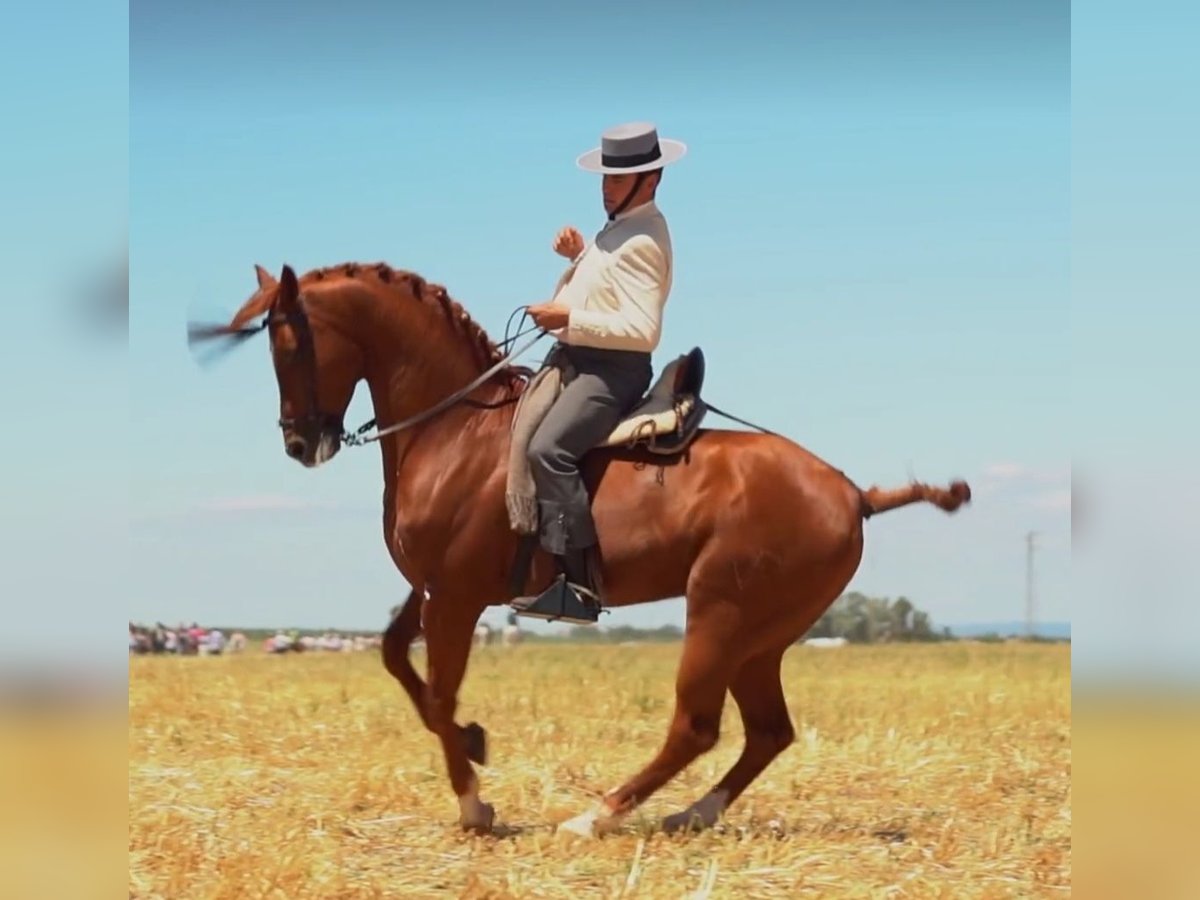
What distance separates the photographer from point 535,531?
6.57m

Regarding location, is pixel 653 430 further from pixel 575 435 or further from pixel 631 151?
pixel 631 151

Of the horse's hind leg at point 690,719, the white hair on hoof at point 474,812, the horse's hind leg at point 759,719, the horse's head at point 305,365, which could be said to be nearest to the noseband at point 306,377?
the horse's head at point 305,365

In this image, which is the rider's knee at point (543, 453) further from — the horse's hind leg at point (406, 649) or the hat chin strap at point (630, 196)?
the hat chin strap at point (630, 196)

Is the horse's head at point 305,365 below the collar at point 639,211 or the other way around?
below

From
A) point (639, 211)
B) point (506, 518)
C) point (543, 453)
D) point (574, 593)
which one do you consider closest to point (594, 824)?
point (574, 593)

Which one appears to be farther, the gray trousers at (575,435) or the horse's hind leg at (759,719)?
the horse's hind leg at (759,719)

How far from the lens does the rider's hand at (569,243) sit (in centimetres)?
725

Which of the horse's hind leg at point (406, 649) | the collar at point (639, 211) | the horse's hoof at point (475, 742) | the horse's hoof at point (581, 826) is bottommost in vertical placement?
the horse's hoof at point (581, 826)

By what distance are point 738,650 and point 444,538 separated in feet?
4.96

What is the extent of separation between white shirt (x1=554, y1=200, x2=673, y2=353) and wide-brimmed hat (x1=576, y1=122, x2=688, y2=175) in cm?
21

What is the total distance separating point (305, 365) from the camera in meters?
6.81

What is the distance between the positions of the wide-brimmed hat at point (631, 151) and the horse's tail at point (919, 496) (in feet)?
6.28
